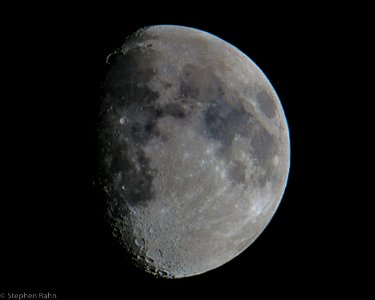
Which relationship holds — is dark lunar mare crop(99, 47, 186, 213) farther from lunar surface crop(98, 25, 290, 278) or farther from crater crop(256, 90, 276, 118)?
crater crop(256, 90, 276, 118)

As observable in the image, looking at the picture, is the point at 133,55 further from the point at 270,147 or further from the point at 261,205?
the point at 261,205

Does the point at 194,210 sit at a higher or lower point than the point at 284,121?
lower

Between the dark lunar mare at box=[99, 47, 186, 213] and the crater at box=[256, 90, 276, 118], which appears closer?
the dark lunar mare at box=[99, 47, 186, 213]

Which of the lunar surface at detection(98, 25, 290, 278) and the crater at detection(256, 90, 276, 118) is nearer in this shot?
the lunar surface at detection(98, 25, 290, 278)

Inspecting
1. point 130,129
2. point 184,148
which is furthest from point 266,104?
point 130,129

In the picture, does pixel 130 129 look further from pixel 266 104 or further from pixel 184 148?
pixel 266 104

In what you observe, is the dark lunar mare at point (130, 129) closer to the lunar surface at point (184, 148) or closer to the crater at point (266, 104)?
the lunar surface at point (184, 148)

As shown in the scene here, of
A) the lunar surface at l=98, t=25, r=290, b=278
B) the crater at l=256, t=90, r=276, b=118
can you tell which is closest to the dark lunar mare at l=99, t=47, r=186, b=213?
the lunar surface at l=98, t=25, r=290, b=278

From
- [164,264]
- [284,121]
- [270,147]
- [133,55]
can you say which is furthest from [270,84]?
[164,264]
